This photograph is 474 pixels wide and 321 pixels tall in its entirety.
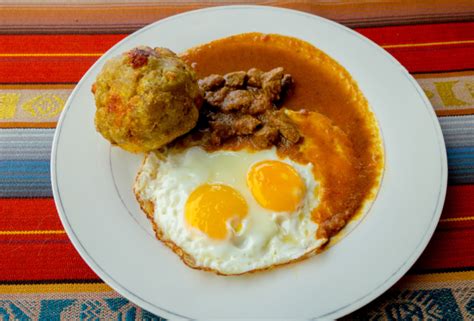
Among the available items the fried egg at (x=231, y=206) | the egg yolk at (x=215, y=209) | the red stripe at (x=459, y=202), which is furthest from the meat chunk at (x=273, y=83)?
the red stripe at (x=459, y=202)

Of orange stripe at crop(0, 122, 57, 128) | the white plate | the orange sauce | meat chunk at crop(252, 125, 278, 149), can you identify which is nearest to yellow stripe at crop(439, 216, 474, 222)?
the white plate

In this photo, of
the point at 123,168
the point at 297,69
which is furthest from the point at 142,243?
the point at 297,69

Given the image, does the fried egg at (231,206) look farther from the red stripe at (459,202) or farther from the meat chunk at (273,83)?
the red stripe at (459,202)

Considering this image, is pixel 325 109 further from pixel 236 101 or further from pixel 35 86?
pixel 35 86

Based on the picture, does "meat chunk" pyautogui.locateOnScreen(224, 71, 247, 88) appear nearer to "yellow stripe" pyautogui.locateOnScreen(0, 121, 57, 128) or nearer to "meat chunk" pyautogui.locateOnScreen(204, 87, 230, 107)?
"meat chunk" pyautogui.locateOnScreen(204, 87, 230, 107)

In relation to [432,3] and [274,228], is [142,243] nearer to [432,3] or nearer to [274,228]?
[274,228]

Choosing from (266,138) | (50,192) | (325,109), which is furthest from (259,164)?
(50,192)
